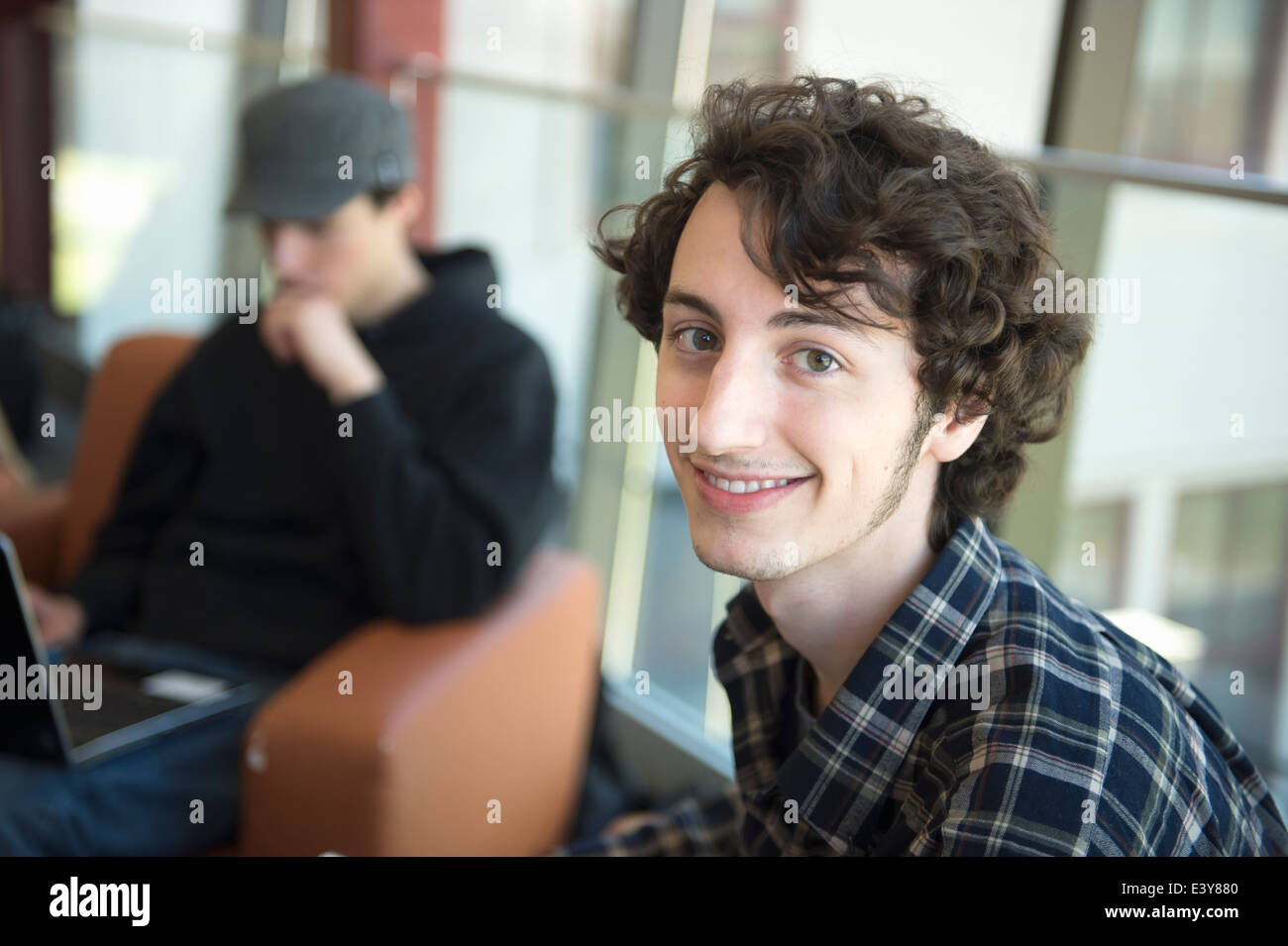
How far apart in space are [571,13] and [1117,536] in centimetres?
193

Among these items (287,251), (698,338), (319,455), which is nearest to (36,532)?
(319,455)

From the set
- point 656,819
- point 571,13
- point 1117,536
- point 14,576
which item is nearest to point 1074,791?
point 656,819

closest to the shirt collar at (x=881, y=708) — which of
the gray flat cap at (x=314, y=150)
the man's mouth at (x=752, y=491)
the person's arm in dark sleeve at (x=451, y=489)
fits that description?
the man's mouth at (x=752, y=491)

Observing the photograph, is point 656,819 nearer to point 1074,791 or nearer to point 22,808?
point 1074,791

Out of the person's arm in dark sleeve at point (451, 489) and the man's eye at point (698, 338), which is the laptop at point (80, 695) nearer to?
the person's arm in dark sleeve at point (451, 489)

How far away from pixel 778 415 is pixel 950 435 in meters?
0.17

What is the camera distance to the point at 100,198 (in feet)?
17.5

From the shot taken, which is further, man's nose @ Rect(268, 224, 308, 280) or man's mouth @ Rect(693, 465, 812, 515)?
man's nose @ Rect(268, 224, 308, 280)

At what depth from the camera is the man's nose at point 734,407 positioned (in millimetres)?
843

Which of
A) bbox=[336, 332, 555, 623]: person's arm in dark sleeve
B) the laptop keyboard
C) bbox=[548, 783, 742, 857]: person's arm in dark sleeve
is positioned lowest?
the laptop keyboard

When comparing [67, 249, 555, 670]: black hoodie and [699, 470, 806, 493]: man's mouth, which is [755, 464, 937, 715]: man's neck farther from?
[67, 249, 555, 670]: black hoodie

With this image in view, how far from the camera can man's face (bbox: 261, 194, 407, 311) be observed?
1879mm

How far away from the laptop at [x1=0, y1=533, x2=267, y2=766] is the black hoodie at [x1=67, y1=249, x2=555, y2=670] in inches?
5.9

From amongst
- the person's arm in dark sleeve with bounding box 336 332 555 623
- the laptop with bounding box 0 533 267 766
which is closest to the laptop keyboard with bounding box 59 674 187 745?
the laptop with bounding box 0 533 267 766
